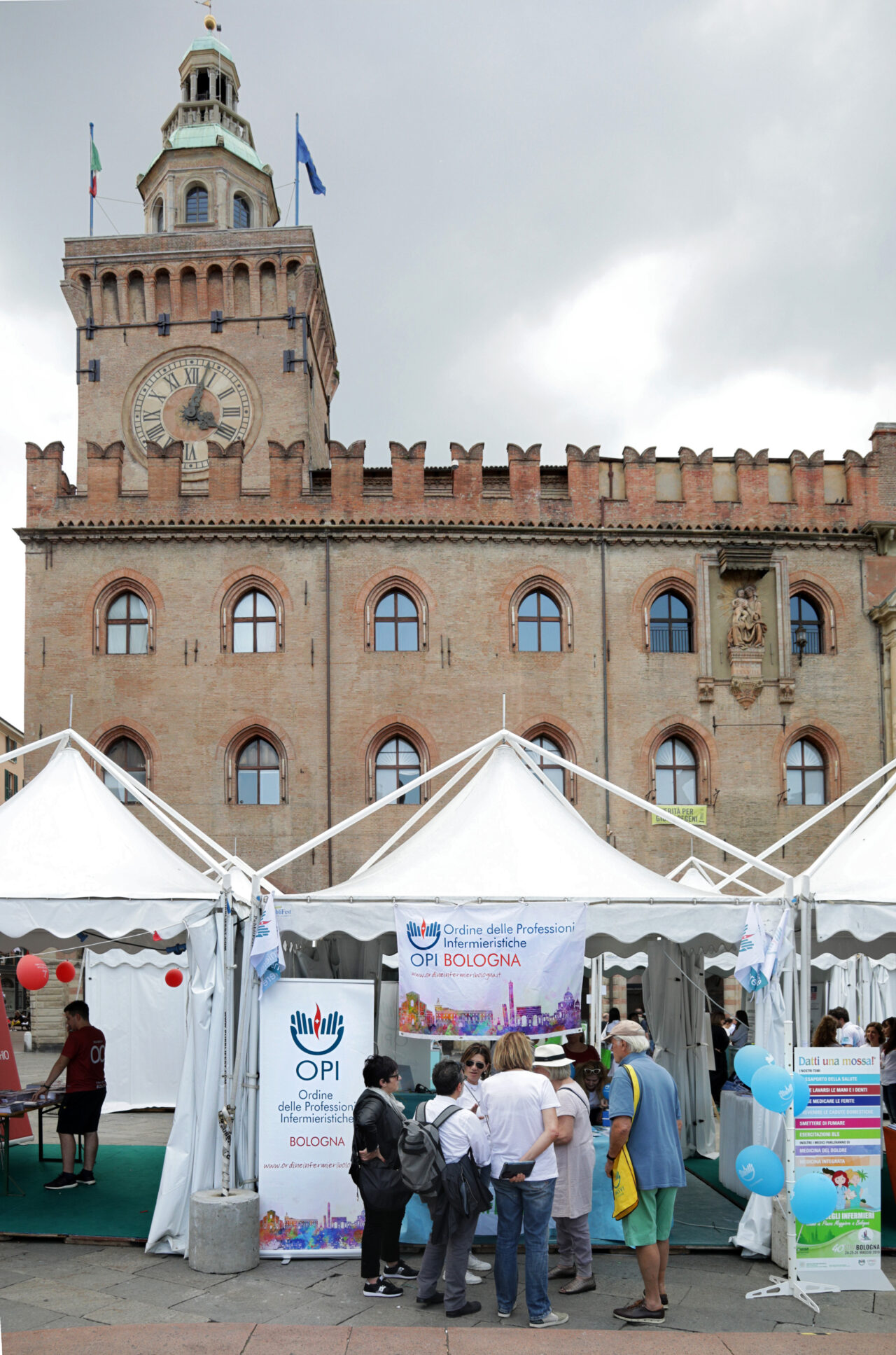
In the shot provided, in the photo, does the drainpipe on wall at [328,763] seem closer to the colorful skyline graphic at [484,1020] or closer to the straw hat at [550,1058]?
the colorful skyline graphic at [484,1020]

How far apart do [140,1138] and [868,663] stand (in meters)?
17.4

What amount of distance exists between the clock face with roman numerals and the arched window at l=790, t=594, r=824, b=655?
1303cm

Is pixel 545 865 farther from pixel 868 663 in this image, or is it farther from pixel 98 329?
pixel 98 329

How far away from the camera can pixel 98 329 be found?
27.8 metres

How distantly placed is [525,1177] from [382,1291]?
1621 millimetres

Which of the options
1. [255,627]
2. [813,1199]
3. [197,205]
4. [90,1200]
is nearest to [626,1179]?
[813,1199]

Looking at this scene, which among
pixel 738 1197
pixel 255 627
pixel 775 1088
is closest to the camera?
pixel 775 1088

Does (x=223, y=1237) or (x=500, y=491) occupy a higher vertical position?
(x=500, y=491)

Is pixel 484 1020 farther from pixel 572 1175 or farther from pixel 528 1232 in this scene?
pixel 528 1232

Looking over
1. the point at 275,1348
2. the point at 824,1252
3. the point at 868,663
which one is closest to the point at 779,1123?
the point at 824,1252

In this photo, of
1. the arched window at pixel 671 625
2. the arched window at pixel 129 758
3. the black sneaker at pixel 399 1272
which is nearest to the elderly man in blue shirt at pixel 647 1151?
the black sneaker at pixel 399 1272

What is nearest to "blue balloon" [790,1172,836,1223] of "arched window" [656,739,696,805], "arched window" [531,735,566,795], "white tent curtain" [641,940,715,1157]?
"white tent curtain" [641,940,715,1157]

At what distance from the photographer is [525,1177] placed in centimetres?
739

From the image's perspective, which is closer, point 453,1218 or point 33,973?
point 453,1218
